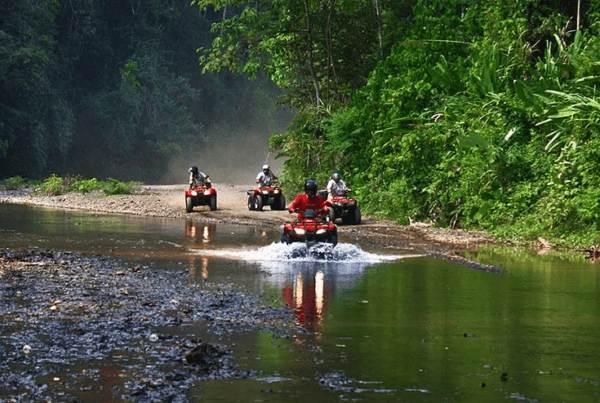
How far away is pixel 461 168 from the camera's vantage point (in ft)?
96.8

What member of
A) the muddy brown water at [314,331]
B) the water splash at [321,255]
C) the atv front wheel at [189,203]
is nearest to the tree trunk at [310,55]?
the atv front wheel at [189,203]

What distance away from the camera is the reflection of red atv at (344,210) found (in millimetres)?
30641

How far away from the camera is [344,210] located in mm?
30734

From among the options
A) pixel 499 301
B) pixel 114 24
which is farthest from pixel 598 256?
pixel 114 24

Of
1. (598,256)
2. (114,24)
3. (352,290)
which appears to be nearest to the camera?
(352,290)

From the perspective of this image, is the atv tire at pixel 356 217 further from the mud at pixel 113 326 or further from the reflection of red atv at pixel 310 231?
the reflection of red atv at pixel 310 231

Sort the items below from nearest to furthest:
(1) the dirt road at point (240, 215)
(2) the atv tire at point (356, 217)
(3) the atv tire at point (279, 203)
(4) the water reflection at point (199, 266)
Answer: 1. (4) the water reflection at point (199, 266)
2. (1) the dirt road at point (240, 215)
3. (2) the atv tire at point (356, 217)
4. (3) the atv tire at point (279, 203)

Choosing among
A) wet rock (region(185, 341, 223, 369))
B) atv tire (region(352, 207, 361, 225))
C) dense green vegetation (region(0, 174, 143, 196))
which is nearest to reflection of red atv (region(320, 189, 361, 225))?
atv tire (region(352, 207, 361, 225))

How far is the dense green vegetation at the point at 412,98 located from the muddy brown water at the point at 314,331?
5.56m

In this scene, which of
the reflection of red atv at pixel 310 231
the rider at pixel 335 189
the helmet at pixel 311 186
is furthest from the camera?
the rider at pixel 335 189

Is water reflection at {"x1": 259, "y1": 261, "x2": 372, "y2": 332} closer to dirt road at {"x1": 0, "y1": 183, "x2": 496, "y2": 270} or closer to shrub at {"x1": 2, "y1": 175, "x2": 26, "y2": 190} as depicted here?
dirt road at {"x1": 0, "y1": 183, "x2": 496, "y2": 270}

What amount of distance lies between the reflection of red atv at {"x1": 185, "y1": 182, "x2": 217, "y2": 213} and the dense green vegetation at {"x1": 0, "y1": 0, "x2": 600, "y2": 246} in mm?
4482

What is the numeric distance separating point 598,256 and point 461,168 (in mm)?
7324

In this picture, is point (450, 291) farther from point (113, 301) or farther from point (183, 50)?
point (183, 50)
